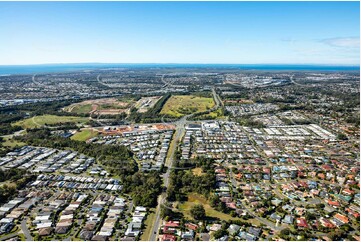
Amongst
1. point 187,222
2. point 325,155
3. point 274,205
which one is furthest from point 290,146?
point 187,222

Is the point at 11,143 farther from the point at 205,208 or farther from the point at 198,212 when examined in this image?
the point at 198,212

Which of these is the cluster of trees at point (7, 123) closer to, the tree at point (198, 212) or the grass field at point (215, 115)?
the grass field at point (215, 115)

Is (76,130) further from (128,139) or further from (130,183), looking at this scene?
(130,183)

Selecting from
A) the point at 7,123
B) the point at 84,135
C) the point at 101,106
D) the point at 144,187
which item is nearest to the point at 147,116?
the point at 84,135

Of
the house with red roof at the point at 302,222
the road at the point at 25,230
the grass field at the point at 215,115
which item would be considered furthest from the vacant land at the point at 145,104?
the house with red roof at the point at 302,222

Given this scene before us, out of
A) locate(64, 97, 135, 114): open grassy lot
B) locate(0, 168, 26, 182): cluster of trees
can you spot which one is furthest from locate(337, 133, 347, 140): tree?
locate(64, 97, 135, 114): open grassy lot

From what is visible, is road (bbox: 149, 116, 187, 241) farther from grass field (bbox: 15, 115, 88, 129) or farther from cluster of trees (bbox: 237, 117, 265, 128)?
grass field (bbox: 15, 115, 88, 129)
